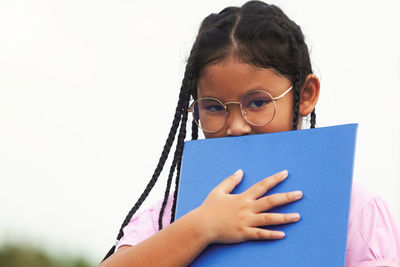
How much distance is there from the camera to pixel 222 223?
1.58 metres

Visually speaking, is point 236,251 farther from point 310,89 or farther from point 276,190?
point 310,89

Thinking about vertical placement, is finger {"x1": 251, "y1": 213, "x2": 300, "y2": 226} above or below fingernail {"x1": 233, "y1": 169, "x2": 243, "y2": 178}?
below

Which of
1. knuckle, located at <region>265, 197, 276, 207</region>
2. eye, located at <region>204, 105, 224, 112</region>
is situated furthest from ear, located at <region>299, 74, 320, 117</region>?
knuckle, located at <region>265, 197, 276, 207</region>

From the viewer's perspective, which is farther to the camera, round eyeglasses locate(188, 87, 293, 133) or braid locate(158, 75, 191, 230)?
braid locate(158, 75, 191, 230)

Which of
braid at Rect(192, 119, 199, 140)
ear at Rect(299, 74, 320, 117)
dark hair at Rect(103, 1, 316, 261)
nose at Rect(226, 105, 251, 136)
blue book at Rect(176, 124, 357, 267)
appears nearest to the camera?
blue book at Rect(176, 124, 357, 267)

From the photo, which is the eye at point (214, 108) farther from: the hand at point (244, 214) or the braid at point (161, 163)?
the hand at point (244, 214)

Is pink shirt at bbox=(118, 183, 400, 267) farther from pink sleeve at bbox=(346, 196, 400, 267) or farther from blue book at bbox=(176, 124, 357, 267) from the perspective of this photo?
blue book at bbox=(176, 124, 357, 267)

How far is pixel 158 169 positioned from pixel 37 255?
1602 cm

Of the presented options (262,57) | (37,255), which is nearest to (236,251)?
(262,57)

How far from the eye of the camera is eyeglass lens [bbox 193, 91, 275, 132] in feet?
6.35

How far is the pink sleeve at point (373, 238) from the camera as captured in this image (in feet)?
5.18

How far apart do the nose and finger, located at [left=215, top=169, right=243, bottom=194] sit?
0.27 m

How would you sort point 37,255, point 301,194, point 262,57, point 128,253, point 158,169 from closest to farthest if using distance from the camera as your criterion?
point 301,194 → point 128,253 → point 262,57 → point 158,169 → point 37,255

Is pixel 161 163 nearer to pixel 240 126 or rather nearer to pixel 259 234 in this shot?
pixel 240 126
